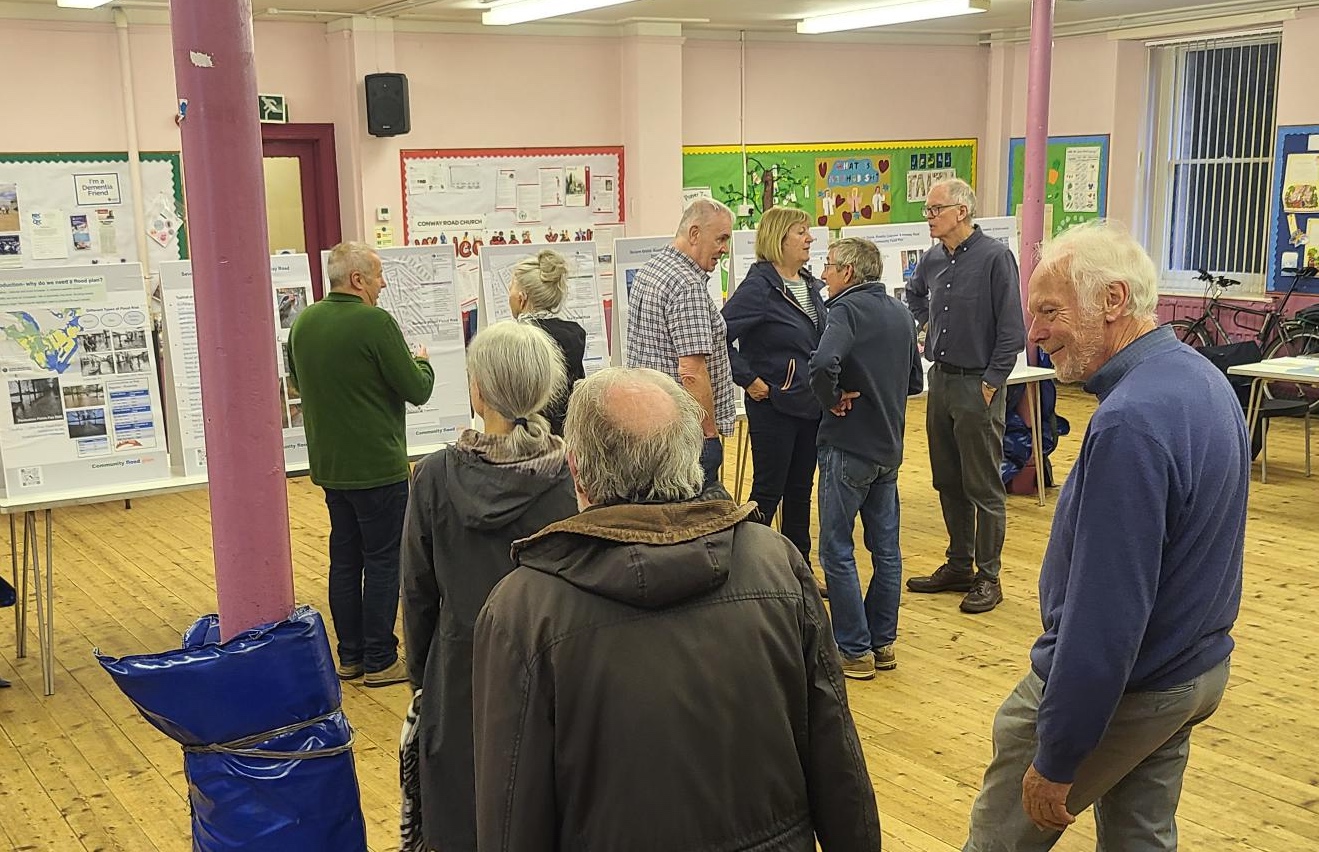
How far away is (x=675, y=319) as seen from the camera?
4930mm

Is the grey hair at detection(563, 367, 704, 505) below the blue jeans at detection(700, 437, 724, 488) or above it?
above

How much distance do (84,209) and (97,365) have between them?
3.67 metres

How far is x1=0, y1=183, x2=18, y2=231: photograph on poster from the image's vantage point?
812cm

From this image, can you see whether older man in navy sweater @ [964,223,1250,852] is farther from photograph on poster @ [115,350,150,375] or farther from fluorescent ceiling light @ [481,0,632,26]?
fluorescent ceiling light @ [481,0,632,26]

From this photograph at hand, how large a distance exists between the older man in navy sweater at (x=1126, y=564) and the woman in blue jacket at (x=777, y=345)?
8.32ft

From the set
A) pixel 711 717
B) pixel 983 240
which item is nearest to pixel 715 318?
pixel 983 240

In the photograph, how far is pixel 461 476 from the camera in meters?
2.77

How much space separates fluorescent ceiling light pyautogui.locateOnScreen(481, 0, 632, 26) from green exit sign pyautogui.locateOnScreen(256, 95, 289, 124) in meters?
1.51

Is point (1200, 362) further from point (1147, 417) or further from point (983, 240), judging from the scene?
point (983, 240)

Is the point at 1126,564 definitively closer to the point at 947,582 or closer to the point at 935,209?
the point at 935,209

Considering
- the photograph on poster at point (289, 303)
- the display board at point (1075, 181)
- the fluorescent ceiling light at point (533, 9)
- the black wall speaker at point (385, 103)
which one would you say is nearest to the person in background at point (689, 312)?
the photograph on poster at point (289, 303)

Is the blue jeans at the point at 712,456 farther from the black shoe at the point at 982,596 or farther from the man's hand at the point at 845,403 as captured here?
the black shoe at the point at 982,596

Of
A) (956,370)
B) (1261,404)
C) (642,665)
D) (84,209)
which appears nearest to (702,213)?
(956,370)

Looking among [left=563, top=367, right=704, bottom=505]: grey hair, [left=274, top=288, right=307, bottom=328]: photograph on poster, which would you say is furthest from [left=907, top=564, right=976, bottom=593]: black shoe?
[left=563, top=367, right=704, bottom=505]: grey hair
